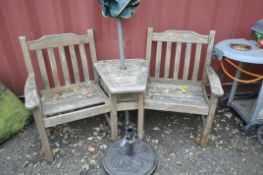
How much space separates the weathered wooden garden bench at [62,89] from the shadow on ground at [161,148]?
0.78 feet

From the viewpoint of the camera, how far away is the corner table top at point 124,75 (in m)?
2.03

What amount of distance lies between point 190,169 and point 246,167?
0.56 m

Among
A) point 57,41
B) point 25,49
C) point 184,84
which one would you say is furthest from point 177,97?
point 25,49

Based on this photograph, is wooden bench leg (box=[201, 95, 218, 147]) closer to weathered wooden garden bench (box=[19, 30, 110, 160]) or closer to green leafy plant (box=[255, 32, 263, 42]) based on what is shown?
green leafy plant (box=[255, 32, 263, 42])

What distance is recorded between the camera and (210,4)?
8.02 feet

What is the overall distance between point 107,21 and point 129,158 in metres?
1.46

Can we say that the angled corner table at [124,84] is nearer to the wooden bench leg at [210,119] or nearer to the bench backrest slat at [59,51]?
the bench backrest slat at [59,51]

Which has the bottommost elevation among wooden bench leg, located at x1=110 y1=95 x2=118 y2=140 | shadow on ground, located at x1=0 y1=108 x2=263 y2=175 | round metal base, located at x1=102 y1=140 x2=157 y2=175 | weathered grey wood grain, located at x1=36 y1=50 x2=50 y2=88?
shadow on ground, located at x1=0 y1=108 x2=263 y2=175

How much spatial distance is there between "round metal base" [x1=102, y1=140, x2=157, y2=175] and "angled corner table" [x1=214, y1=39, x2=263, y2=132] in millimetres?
1174

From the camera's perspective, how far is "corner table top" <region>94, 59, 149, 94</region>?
203 centimetres

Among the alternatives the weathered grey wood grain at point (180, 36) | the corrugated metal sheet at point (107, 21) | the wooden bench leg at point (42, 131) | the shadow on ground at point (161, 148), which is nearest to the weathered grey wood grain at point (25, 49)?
the corrugated metal sheet at point (107, 21)

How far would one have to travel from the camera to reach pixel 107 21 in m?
2.44

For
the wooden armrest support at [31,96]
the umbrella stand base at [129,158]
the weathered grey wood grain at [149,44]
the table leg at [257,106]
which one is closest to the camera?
the wooden armrest support at [31,96]

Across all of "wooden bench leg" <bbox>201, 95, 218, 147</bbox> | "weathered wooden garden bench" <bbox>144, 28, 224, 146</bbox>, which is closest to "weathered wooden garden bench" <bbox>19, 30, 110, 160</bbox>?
"weathered wooden garden bench" <bbox>144, 28, 224, 146</bbox>
